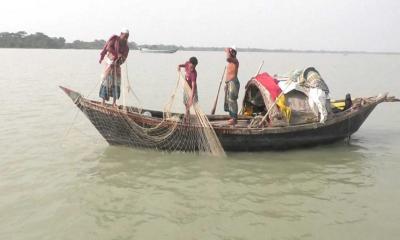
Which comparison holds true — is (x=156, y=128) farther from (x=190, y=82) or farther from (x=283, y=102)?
(x=283, y=102)

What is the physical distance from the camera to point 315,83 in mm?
9789

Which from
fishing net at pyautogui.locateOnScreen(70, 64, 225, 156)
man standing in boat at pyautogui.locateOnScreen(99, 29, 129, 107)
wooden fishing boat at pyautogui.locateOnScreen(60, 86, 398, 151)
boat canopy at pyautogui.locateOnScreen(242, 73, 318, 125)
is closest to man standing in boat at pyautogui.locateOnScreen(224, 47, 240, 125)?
wooden fishing boat at pyautogui.locateOnScreen(60, 86, 398, 151)

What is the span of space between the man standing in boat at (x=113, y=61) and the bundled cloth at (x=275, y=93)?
10.9ft

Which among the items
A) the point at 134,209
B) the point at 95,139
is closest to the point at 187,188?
the point at 134,209

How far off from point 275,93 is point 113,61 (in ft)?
12.0

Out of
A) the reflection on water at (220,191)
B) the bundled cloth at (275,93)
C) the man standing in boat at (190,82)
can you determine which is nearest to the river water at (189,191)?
the reflection on water at (220,191)

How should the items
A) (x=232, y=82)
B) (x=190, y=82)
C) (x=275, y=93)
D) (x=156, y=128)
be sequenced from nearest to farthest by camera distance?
1. (x=156, y=128)
2. (x=190, y=82)
3. (x=232, y=82)
4. (x=275, y=93)

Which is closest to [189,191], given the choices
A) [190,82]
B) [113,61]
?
[190,82]

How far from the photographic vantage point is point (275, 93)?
9570mm

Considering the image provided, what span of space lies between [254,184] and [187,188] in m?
1.22

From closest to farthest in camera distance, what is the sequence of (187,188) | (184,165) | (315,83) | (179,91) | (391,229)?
(391,229) < (187,188) < (184,165) < (179,91) < (315,83)

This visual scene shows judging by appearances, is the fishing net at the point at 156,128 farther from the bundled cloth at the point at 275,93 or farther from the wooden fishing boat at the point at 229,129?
the bundled cloth at the point at 275,93

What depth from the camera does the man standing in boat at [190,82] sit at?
879 cm

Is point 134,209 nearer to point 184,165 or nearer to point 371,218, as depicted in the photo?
point 184,165
